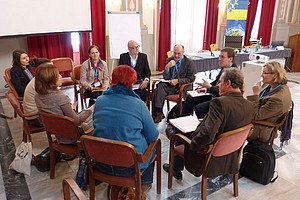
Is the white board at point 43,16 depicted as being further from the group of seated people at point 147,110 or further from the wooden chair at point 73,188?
the wooden chair at point 73,188

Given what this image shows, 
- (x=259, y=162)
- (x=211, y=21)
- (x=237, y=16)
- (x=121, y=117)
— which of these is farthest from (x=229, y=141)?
(x=237, y=16)

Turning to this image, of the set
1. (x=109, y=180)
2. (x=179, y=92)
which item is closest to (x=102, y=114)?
(x=109, y=180)

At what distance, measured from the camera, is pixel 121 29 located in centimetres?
581

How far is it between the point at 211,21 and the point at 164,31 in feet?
5.52

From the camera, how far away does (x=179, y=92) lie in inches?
148

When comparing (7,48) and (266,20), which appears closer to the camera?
(7,48)

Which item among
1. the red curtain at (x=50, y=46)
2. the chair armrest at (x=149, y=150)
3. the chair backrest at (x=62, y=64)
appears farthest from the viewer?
the red curtain at (x=50, y=46)

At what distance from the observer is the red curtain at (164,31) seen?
667 cm

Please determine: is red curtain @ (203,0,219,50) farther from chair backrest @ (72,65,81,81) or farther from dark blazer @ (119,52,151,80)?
chair backrest @ (72,65,81,81)

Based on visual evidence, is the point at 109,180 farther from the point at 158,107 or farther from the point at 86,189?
the point at 158,107

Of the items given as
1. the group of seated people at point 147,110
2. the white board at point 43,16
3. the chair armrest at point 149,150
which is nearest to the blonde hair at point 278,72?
the group of seated people at point 147,110

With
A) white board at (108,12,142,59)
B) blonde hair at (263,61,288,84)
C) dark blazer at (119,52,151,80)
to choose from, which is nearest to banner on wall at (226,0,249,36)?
white board at (108,12,142,59)

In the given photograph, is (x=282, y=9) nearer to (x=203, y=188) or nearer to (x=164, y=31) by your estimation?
(x=164, y=31)

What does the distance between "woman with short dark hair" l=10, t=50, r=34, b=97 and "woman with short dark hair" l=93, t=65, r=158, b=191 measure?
2.07 metres
